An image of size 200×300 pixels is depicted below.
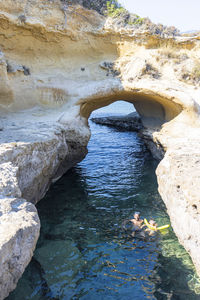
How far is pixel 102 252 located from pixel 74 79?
8.01 m

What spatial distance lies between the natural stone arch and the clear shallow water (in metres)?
3.48

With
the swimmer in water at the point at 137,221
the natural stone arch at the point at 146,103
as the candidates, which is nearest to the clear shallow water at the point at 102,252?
the swimmer in water at the point at 137,221

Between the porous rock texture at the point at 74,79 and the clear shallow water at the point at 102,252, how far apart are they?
1239 millimetres

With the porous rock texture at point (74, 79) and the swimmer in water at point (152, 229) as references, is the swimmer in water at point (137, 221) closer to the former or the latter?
the swimmer in water at point (152, 229)

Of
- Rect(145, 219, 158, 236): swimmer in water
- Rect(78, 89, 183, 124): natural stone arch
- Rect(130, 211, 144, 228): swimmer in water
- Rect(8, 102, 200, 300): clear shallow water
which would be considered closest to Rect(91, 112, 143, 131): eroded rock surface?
Rect(78, 89, 183, 124): natural stone arch

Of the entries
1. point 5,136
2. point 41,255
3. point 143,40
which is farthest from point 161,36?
point 41,255

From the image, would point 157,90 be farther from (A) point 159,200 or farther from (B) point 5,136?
(B) point 5,136

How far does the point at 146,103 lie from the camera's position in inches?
539

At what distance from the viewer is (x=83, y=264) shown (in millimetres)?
5871

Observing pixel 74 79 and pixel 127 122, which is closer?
pixel 74 79

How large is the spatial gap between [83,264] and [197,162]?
3.69 metres

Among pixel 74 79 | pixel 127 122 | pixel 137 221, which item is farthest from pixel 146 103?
pixel 127 122

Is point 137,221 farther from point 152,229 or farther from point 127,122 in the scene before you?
point 127,122

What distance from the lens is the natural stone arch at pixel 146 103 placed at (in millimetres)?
10930
